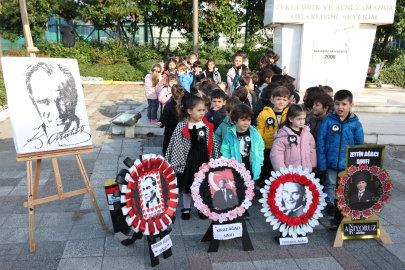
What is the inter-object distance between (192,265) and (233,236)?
52 cm

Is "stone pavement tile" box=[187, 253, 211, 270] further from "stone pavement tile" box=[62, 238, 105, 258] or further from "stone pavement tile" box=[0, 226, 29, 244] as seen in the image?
"stone pavement tile" box=[0, 226, 29, 244]

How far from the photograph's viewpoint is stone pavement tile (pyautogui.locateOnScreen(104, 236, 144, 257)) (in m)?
3.31

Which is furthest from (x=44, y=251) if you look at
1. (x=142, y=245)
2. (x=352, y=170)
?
(x=352, y=170)

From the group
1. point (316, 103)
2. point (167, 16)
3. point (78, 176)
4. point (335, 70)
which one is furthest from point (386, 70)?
point (78, 176)

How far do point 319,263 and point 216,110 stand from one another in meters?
2.38

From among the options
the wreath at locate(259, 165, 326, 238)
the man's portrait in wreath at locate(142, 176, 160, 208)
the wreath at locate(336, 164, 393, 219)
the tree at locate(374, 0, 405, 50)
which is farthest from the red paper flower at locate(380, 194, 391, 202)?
the tree at locate(374, 0, 405, 50)

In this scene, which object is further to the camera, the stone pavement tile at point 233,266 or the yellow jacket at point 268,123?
the yellow jacket at point 268,123

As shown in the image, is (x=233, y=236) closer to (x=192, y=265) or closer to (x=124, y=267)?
(x=192, y=265)

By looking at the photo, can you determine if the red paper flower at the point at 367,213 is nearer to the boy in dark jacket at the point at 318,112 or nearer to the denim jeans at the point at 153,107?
the boy in dark jacket at the point at 318,112

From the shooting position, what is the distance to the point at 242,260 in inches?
127

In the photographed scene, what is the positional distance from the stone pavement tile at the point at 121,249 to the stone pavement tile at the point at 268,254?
43.7 inches

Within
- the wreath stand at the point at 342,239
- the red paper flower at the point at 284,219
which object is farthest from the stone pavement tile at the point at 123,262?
the wreath stand at the point at 342,239

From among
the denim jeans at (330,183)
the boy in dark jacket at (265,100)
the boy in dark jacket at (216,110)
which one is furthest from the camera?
the boy in dark jacket at (265,100)

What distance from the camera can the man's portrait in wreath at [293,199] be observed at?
11.3 ft
